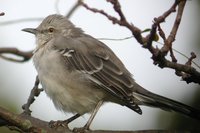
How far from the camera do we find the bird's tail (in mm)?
5227

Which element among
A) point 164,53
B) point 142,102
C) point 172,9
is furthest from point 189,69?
point 142,102

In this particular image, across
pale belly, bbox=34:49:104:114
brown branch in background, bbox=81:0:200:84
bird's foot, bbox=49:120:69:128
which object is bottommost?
bird's foot, bbox=49:120:69:128

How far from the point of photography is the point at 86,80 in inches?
239

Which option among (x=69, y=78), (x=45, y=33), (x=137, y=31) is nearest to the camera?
(x=137, y=31)

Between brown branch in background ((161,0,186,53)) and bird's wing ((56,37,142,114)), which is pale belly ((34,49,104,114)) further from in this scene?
brown branch in background ((161,0,186,53))

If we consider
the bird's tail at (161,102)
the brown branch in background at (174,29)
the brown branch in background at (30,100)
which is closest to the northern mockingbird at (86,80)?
the bird's tail at (161,102)

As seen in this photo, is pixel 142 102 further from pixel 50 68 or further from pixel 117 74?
pixel 50 68

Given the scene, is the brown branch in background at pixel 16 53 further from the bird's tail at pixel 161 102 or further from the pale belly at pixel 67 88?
the bird's tail at pixel 161 102

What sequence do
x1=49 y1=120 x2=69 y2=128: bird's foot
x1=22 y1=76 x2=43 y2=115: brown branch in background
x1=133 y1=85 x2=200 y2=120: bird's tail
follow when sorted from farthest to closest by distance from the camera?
x1=49 y1=120 x2=69 y2=128: bird's foot
x1=22 y1=76 x2=43 y2=115: brown branch in background
x1=133 y1=85 x2=200 y2=120: bird's tail

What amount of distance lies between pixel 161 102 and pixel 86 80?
1003mm

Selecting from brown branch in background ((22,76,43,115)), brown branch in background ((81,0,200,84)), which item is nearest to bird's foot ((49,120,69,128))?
brown branch in background ((22,76,43,115))

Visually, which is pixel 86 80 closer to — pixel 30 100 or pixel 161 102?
pixel 30 100

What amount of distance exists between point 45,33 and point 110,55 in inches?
50.1

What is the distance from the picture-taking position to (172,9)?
3604mm
